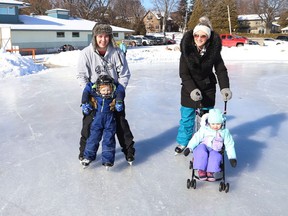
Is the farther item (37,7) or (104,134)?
(37,7)

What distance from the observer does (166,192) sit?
2.61m

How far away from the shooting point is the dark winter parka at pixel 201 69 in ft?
9.57

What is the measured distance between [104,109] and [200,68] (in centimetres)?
97

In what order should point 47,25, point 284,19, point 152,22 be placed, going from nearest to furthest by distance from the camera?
point 47,25 < point 284,19 < point 152,22

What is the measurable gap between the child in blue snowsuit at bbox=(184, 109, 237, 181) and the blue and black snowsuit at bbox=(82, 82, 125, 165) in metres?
0.71

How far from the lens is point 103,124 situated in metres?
2.84

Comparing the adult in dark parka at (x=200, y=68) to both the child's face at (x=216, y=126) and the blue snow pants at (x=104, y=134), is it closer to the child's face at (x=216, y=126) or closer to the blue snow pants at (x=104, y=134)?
the child's face at (x=216, y=126)

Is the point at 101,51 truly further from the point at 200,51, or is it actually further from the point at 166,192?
the point at 166,192

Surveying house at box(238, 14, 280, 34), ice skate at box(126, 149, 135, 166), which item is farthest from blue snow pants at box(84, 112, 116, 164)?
house at box(238, 14, 280, 34)

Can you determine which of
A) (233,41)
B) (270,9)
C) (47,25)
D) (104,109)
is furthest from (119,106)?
(270,9)

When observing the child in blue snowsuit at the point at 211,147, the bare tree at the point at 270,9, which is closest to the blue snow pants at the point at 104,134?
the child in blue snowsuit at the point at 211,147

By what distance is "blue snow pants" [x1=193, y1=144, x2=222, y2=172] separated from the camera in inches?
96.7

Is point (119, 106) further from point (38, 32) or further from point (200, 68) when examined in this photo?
point (38, 32)

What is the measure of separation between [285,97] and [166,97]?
2381 mm
